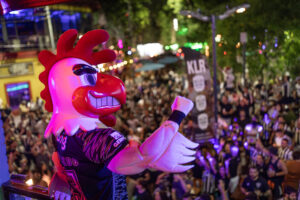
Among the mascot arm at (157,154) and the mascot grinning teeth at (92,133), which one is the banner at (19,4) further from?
the mascot arm at (157,154)

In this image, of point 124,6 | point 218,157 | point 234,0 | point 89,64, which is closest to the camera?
point 89,64

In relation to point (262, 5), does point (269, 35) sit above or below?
below

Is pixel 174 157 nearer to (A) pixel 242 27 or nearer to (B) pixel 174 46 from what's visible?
(A) pixel 242 27

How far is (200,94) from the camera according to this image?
252 inches

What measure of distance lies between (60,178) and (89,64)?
89cm

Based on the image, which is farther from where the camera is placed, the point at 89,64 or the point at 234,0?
the point at 234,0

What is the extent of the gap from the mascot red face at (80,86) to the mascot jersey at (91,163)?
95mm

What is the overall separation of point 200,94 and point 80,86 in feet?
15.0

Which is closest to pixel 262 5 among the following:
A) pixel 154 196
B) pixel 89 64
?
pixel 154 196

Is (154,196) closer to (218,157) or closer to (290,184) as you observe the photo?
(218,157)

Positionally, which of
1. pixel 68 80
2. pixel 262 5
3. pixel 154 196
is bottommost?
pixel 154 196

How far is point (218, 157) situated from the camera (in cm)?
555

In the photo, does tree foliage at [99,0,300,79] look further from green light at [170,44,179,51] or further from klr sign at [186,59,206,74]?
klr sign at [186,59,206,74]

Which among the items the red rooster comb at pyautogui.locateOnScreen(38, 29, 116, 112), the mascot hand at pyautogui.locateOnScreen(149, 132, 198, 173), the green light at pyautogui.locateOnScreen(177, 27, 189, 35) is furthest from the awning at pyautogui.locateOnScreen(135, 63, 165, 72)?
the mascot hand at pyautogui.locateOnScreen(149, 132, 198, 173)
